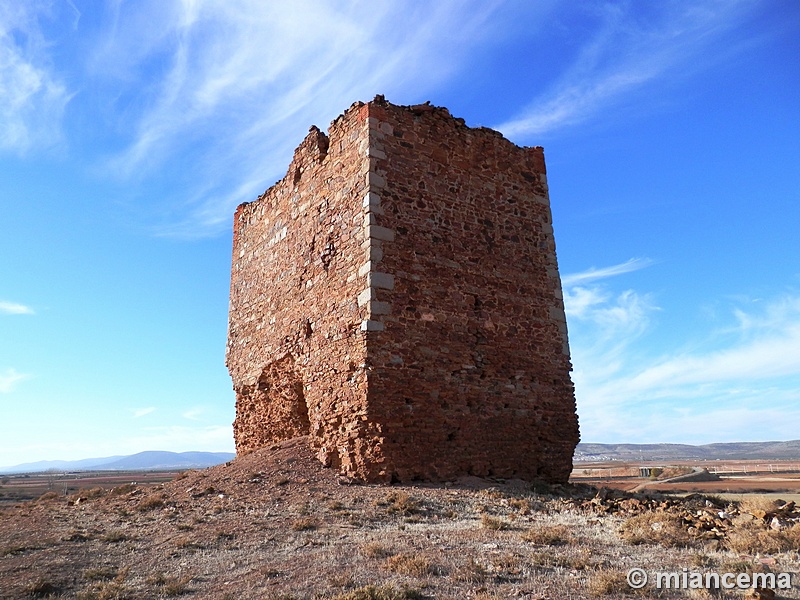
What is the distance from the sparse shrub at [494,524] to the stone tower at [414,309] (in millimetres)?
2458

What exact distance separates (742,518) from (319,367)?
6531 mm

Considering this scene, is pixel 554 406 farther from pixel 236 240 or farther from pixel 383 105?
pixel 236 240

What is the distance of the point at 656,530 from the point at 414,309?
492cm

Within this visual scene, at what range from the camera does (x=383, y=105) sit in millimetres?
10312

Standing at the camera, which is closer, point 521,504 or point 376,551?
point 376,551

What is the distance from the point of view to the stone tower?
30.0 feet

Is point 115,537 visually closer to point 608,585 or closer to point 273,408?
point 608,585

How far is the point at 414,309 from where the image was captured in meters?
9.55

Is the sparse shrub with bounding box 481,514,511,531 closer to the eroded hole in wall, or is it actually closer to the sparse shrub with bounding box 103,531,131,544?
the sparse shrub with bounding box 103,531,131,544

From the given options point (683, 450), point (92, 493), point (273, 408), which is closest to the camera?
point (92, 493)

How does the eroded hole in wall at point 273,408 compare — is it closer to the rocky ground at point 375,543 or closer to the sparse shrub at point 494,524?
the rocky ground at point 375,543

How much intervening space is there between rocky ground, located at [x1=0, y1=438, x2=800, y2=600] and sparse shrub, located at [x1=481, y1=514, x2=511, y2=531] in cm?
2

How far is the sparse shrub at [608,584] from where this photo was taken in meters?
3.98

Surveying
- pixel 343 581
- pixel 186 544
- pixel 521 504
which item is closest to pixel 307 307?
pixel 521 504
